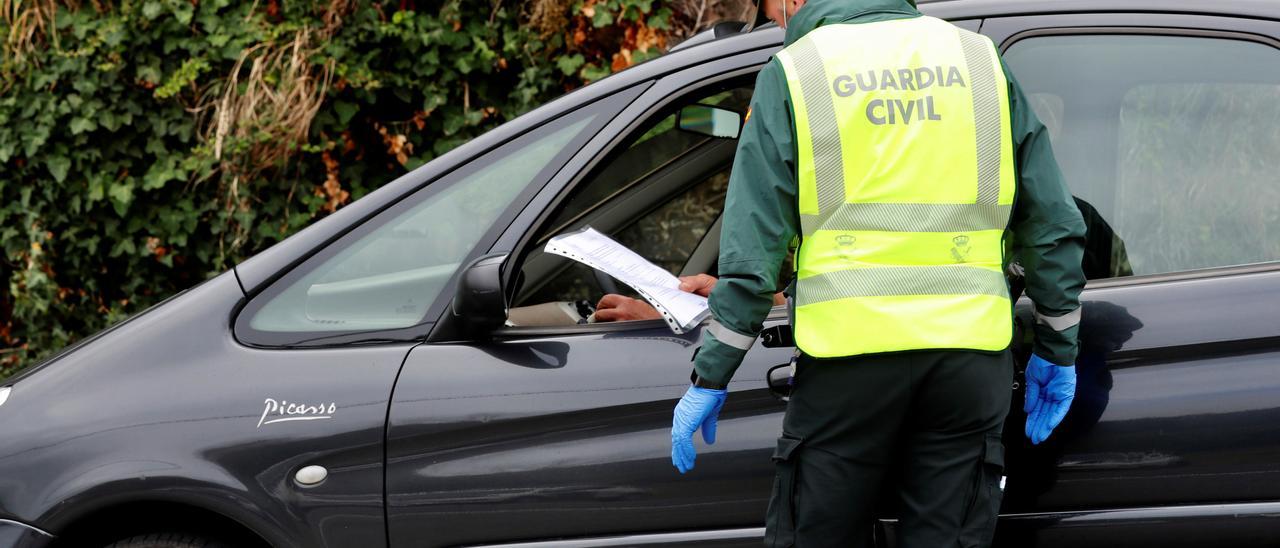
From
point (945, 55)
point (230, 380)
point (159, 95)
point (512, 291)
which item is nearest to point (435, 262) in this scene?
point (512, 291)

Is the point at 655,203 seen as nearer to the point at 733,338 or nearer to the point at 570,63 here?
the point at 733,338

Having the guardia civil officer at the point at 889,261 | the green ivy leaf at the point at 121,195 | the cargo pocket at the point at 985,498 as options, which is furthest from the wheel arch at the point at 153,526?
the green ivy leaf at the point at 121,195

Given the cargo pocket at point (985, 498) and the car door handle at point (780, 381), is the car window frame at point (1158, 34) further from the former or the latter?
the car door handle at point (780, 381)

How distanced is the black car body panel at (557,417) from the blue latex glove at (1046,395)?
75mm

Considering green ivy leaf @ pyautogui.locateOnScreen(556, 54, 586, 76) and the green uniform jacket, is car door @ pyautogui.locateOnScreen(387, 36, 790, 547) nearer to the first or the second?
the green uniform jacket

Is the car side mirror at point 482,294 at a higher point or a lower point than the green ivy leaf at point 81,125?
higher

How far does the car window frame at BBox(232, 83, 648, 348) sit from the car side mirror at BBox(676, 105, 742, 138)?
2.30 feet

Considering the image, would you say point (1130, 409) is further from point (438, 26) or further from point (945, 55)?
point (438, 26)

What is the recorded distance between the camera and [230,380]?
2559mm

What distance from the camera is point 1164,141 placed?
2441 millimetres

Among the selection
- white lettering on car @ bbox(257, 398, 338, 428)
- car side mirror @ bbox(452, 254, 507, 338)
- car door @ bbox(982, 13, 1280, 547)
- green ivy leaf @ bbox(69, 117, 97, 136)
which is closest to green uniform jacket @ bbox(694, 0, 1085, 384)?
car door @ bbox(982, 13, 1280, 547)

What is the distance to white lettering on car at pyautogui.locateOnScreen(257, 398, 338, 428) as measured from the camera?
252 centimetres

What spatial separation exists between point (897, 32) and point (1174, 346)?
82 cm

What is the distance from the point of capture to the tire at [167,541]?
257cm
